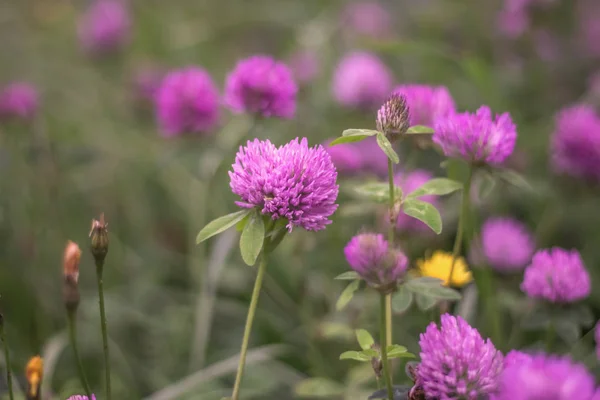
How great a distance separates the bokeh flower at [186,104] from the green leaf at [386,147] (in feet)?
2.21

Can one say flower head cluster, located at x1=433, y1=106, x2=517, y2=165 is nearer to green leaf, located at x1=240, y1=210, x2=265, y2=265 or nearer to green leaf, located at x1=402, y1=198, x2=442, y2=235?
green leaf, located at x1=402, y1=198, x2=442, y2=235

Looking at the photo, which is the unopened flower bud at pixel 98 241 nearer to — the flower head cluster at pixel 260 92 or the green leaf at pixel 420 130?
the green leaf at pixel 420 130

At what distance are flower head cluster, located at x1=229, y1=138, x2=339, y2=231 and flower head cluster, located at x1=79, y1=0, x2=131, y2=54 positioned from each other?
1527 millimetres

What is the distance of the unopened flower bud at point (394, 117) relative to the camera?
56 cm

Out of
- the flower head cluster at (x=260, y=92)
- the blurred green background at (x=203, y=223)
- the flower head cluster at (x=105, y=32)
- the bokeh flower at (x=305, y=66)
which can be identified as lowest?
the blurred green background at (x=203, y=223)

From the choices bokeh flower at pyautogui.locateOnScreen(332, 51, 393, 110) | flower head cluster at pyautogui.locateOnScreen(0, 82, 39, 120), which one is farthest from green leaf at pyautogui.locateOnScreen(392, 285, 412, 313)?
flower head cluster at pyautogui.locateOnScreen(0, 82, 39, 120)

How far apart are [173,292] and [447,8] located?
1.51 meters

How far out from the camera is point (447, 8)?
221cm

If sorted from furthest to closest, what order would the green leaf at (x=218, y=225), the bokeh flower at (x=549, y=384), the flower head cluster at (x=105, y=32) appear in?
the flower head cluster at (x=105, y=32) → the green leaf at (x=218, y=225) → the bokeh flower at (x=549, y=384)

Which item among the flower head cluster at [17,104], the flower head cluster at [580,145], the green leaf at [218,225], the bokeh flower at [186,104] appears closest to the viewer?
the green leaf at [218,225]

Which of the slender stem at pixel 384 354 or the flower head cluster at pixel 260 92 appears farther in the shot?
the flower head cluster at pixel 260 92

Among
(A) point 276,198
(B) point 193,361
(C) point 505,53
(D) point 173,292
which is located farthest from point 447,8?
(A) point 276,198

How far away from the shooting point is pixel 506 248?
1014 millimetres

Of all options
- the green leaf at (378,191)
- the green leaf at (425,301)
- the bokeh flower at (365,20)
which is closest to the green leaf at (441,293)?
the green leaf at (425,301)
